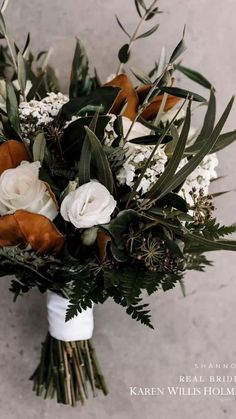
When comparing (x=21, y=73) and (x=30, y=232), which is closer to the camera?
(x=30, y=232)

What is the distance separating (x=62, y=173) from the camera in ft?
2.62

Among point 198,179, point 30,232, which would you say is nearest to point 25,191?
point 30,232

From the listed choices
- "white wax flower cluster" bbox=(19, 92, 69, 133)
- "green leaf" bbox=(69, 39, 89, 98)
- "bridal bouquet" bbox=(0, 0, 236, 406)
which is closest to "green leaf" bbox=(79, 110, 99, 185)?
"bridal bouquet" bbox=(0, 0, 236, 406)

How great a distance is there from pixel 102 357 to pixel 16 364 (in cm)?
18

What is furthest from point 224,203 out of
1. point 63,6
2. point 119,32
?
point 63,6

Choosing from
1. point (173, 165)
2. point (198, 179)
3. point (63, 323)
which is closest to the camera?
point (173, 165)

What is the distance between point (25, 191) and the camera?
30.8 inches

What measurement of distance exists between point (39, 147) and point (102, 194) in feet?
0.39

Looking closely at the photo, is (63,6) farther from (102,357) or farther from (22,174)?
(102,357)

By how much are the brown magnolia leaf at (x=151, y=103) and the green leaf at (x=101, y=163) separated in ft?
0.65

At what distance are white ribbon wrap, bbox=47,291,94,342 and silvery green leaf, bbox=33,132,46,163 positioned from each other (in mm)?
294

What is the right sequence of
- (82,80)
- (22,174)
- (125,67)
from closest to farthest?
(22,174) < (82,80) < (125,67)

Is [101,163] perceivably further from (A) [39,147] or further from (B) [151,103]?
(B) [151,103]

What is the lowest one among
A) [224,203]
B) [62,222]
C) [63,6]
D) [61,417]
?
[61,417]
